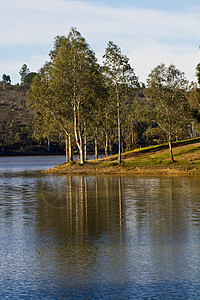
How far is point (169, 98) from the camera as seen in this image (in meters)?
63.7

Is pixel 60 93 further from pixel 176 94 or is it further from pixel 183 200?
pixel 183 200

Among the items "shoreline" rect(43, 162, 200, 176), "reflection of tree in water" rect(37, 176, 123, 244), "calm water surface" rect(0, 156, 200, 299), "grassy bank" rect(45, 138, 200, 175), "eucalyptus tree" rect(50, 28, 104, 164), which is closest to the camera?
"calm water surface" rect(0, 156, 200, 299)

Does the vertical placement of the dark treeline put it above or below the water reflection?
above

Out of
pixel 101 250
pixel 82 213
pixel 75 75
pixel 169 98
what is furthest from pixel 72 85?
pixel 101 250

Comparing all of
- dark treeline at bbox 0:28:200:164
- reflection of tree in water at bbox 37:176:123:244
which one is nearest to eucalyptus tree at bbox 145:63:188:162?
dark treeline at bbox 0:28:200:164

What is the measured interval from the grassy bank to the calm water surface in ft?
101

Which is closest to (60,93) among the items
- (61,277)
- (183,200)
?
(183,200)

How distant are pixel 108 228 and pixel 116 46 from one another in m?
52.3

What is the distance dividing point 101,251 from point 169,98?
2012 inches

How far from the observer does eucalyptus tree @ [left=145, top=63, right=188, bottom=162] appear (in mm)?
63438

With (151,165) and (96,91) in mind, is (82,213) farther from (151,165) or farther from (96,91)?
(96,91)

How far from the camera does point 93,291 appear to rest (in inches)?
419

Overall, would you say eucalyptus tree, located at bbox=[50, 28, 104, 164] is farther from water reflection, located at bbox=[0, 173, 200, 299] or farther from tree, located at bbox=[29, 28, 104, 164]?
water reflection, located at bbox=[0, 173, 200, 299]

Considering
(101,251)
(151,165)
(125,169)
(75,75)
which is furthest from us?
(75,75)
